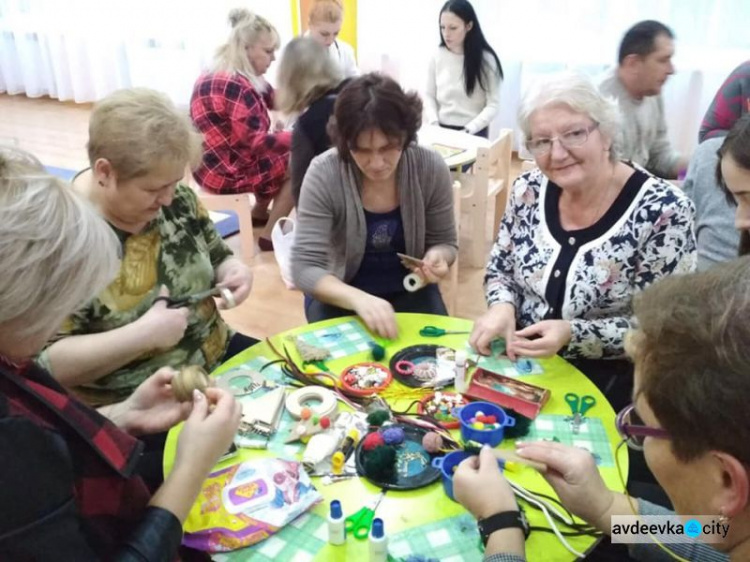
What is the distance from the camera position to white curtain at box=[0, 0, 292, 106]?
17.6 ft

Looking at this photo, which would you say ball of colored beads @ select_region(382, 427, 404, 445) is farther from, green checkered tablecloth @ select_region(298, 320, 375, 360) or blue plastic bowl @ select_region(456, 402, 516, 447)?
green checkered tablecloth @ select_region(298, 320, 375, 360)

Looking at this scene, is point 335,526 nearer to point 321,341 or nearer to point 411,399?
point 411,399

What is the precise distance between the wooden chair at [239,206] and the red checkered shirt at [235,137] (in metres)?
0.07

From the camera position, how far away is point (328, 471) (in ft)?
3.85

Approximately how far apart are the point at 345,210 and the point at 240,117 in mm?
1597

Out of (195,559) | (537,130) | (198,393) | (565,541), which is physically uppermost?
(537,130)

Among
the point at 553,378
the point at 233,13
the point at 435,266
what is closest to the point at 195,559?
the point at 553,378

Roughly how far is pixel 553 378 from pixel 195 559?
83 centimetres

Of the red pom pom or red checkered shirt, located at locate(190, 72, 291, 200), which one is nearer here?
the red pom pom

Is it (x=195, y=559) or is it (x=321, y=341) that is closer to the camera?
(x=195, y=559)

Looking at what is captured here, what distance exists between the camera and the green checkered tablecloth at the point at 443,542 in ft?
3.30

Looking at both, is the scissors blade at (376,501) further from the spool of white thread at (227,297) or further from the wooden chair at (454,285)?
the wooden chair at (454,285)

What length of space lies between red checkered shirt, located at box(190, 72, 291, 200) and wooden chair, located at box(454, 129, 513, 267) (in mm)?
1049

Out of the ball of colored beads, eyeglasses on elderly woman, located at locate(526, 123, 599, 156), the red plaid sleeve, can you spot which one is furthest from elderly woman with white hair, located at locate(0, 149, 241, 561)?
the red plaid sleeve
